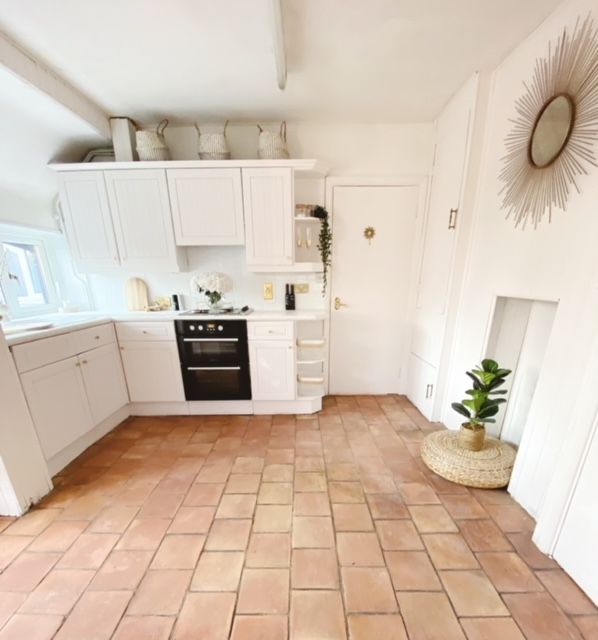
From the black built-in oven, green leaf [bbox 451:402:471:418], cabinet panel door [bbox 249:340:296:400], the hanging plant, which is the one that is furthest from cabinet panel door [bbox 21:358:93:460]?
green leaf [bbox 451:402:471:418]

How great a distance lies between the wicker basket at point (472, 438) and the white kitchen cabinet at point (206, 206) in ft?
7.41

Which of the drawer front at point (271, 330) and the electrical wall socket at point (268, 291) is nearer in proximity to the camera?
the drawer front at point (271, 330)

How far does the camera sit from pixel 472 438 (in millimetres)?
1722

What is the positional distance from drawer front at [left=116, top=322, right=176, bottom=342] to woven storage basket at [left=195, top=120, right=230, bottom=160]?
1506 millimetres

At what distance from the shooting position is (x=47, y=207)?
8.43ft

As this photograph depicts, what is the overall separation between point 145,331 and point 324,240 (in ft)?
6.04

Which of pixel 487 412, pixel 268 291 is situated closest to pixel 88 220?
pixel 268 291

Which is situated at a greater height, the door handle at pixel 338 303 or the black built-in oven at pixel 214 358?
the door handle at pixel 338 303

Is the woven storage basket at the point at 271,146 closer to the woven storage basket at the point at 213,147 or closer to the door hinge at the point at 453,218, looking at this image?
the woven storage basket at the point at 213,147

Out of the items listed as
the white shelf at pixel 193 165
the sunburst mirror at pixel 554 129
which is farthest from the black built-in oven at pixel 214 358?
the sunburst mirror at pixel 554 129

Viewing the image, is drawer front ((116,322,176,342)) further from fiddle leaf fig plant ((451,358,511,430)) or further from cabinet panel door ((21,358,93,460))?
fiddle leaf fig plant ((451,358,511,430))

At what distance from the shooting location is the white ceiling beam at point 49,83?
1.50m

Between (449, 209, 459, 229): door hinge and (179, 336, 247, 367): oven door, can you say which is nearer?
(449, 209, 459, 229): door hinge

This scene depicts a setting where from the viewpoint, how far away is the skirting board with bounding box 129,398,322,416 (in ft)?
8.36
